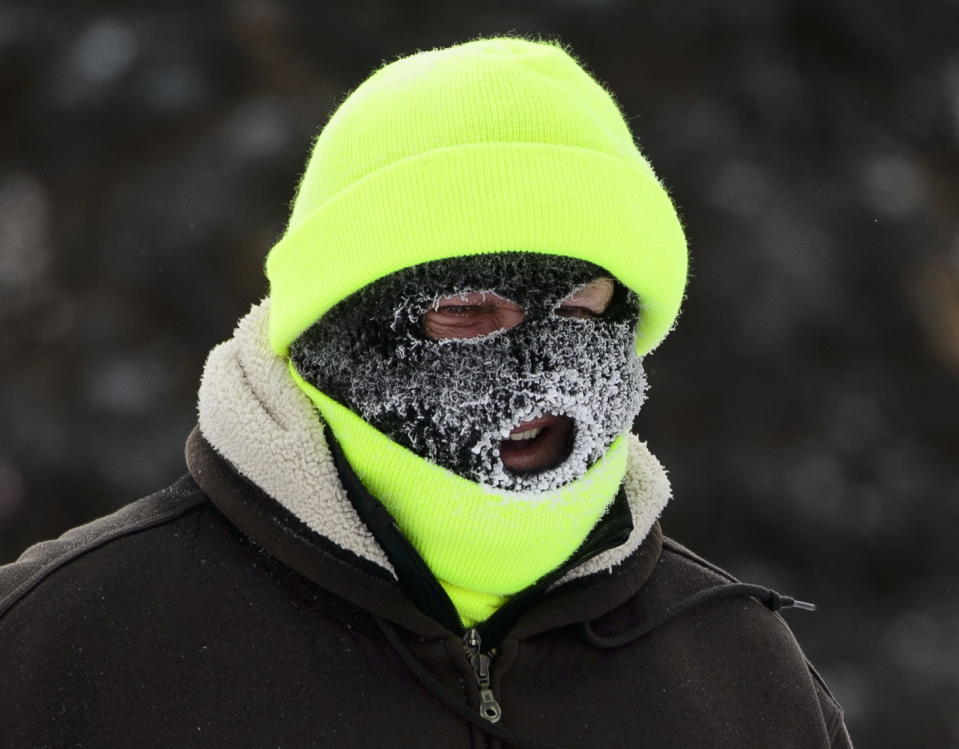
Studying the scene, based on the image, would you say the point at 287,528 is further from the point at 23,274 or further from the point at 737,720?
the point at 23,274

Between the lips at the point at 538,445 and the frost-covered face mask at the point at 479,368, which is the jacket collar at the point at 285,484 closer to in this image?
the frost-covered face mask at the point at 479,368

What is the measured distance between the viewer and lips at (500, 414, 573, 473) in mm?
1590

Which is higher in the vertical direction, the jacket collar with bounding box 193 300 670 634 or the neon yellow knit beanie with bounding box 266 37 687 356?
the neon yellow knit beanie with bounding box 266 37 687 356

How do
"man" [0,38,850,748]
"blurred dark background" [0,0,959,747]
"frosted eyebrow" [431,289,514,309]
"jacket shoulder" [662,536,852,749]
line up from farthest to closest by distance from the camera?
"blurred dark background" [0,0,959,747], "jacket shoulder" [662,536,852,749], "frosted eyebrow" [431,289,514,309], "man" [0,38,850,748]

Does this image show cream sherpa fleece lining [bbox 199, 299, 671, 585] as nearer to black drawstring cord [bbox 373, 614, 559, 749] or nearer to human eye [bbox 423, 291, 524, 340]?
black drawstring cord [bbox 373, 614, 559, 749]

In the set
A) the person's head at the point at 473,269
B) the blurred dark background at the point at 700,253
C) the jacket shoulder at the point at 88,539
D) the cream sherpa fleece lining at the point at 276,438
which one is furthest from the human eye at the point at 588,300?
the blurred dark background at the point at 700,253

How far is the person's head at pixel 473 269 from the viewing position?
5.08 feet

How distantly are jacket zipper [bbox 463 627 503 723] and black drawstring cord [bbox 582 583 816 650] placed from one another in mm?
159

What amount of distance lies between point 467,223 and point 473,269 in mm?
77

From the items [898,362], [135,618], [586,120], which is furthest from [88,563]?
[898,362]

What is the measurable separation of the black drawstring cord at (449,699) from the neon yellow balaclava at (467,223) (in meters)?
0.13

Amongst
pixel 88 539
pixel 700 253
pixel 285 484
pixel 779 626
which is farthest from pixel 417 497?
pixel 700 253

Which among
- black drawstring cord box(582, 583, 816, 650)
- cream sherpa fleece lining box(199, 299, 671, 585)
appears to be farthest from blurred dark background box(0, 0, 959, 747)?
black drawstring cord box(582, 583, 816, 650)

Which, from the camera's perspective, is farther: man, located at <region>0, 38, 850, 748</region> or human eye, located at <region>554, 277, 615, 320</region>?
human eye, located at <region>554, 277, 615, 320</region>
